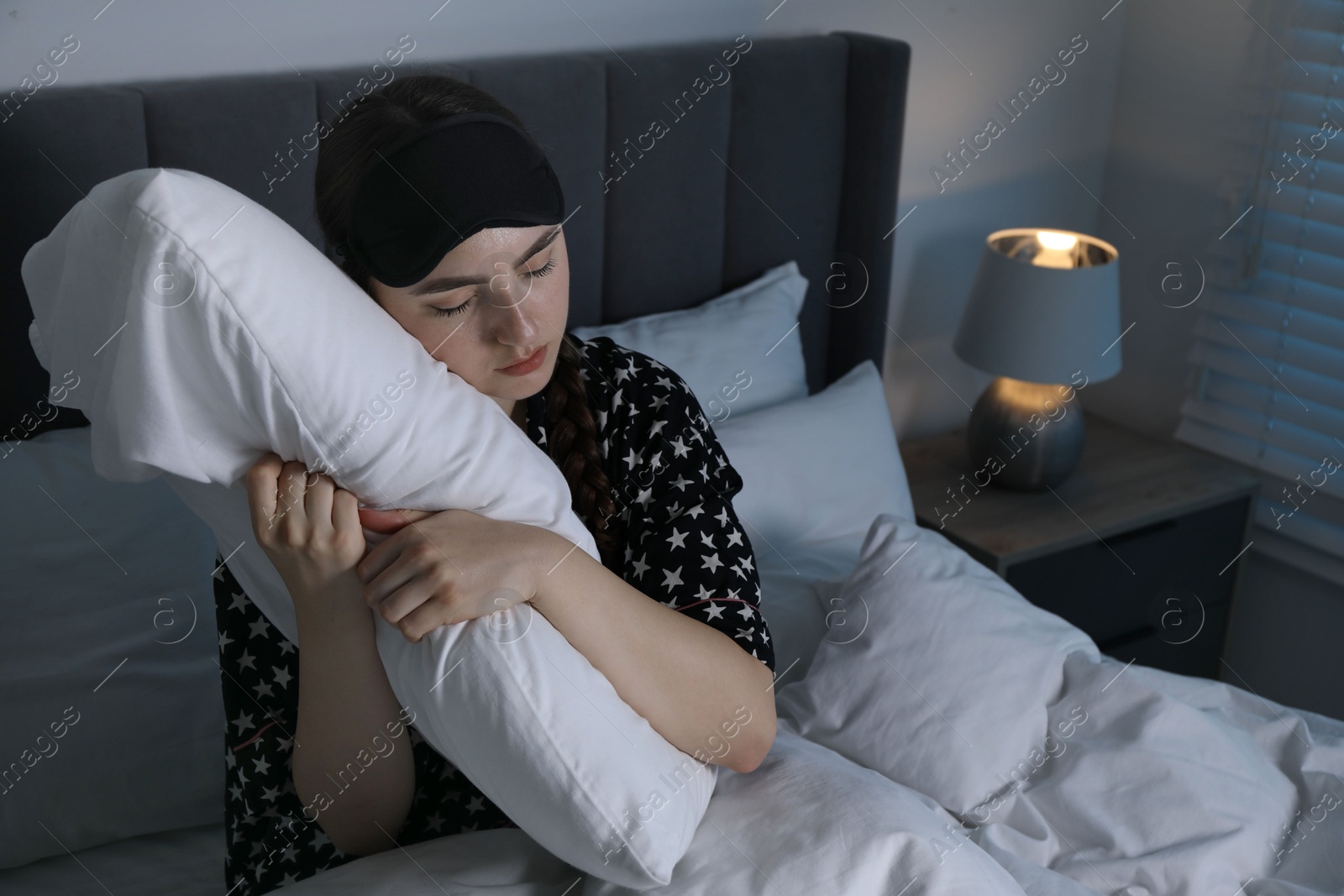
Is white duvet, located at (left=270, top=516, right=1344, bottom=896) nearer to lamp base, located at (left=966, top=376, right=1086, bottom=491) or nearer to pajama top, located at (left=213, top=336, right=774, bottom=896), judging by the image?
pajama top, located at (left=213, top=336, right=774, bottom=896)

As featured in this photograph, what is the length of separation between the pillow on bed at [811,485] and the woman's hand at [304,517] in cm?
A: 72

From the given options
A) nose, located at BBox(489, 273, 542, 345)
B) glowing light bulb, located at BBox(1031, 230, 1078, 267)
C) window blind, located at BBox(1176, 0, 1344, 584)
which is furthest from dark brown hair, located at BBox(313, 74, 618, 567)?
window blind, located at BBox(1176, 0, 1344, 584)

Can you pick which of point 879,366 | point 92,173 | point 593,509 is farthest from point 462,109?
point 879,366

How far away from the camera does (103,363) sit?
0.78m

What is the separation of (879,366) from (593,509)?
3.46ft

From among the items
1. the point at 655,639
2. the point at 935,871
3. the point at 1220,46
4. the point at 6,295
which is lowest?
the point at 935,871

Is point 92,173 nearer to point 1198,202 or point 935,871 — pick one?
point 935,871

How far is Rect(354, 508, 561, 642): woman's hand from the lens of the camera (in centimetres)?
80

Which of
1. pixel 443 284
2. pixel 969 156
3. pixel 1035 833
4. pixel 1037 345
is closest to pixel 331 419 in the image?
pixel 443 284

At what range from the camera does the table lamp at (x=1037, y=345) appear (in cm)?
186

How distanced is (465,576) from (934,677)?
0.67m

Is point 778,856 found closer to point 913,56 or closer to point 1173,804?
point 1173,804

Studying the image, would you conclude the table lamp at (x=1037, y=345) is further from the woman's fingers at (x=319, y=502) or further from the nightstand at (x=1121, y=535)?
the woman's fingers at (x=319, y=502)

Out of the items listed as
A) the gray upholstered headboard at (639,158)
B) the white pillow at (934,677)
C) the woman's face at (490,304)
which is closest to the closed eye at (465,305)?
the woman's face at (490,304)
